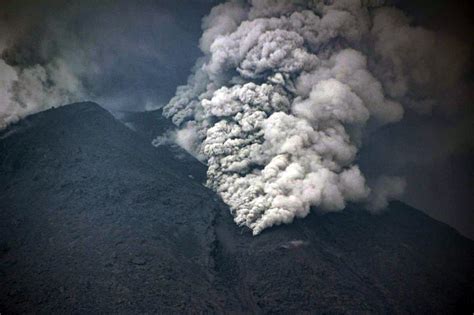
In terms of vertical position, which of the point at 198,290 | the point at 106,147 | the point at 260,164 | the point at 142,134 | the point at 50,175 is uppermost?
the point at 142,134

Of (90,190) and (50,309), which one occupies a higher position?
(90,190)

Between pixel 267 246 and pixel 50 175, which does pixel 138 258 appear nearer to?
pixel 267 246

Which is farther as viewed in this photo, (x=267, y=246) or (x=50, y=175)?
(x=50, y=175)

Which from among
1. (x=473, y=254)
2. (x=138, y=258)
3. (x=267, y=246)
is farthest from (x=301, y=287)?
(x=473, y=254)

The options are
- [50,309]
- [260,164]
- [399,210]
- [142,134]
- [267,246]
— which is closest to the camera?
[50,309]

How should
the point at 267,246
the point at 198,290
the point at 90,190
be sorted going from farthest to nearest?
the point at 90,190 → the point at 267,246 → the point at 198,290

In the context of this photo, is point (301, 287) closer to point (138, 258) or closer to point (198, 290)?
point (198, 290)
